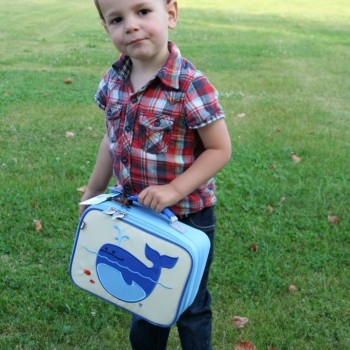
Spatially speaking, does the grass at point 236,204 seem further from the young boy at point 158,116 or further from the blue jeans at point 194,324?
the young boy at point 158,116

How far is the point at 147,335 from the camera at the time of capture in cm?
235

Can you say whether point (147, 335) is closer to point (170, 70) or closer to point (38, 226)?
point (170, 70)

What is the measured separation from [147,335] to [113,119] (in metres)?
0.91

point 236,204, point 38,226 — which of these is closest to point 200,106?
point 38,226

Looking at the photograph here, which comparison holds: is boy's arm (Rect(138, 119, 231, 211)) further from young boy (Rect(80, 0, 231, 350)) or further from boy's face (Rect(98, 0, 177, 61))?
boy's face (Rect(98, 0, 177, 61))

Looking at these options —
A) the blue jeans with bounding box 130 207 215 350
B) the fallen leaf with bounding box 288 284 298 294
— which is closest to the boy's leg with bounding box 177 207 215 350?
the blue jeans with bounding box 130 207 215 350

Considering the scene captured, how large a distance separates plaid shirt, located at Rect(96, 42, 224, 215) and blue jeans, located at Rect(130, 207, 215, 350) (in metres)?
0.08

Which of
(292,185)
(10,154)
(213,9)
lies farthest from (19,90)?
(213,9)

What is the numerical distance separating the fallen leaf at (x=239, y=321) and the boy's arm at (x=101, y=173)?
1085 millimetres

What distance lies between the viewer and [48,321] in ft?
9.64

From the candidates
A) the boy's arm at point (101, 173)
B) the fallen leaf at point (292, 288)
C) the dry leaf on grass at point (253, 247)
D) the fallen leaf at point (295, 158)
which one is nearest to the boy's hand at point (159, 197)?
the boy's arm at point (101, 173)

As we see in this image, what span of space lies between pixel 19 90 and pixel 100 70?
200 centimetres

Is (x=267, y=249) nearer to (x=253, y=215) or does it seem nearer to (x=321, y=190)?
(x=253, y=215)

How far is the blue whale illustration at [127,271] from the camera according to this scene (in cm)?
186
